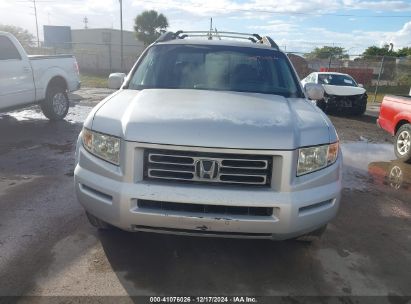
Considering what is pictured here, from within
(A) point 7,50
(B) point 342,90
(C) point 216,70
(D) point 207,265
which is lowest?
(D) point 207,265

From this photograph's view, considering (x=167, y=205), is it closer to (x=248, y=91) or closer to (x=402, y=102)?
(x=248, y=91)

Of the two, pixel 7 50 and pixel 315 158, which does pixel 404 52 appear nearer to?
pixel 7 50

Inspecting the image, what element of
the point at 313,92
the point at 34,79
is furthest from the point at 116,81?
the point at 34,79

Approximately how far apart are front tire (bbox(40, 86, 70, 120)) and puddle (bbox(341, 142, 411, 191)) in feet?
22.2

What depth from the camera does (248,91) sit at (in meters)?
4.12

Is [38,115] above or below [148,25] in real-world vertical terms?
below

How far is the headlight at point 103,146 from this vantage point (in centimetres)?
300

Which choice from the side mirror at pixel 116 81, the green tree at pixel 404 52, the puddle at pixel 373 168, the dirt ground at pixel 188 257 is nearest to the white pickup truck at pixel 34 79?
the dirt ground at pixel 188 257

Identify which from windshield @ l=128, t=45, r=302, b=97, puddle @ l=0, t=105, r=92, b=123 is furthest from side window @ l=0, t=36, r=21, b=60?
windshield @ l=128, t=45, r=302, b=97

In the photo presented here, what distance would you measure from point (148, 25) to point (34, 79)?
38.2m

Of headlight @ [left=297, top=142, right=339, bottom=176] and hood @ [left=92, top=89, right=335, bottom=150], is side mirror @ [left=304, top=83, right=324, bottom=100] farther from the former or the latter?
headlight @ [left=297, top=142, right=339, bottom=176]

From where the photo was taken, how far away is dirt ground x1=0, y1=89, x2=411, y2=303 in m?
2.99

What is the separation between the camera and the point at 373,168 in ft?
22.4

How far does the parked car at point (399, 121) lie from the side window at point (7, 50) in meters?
7.68
